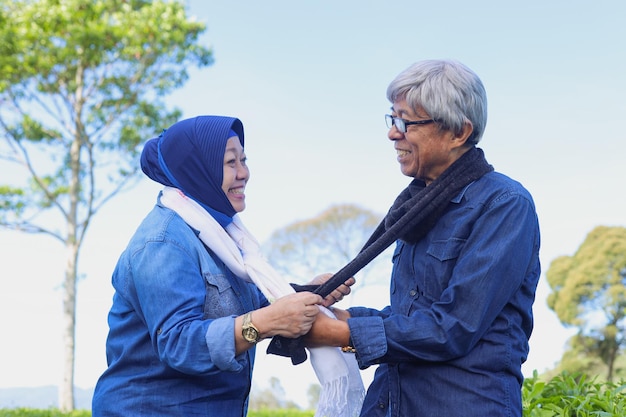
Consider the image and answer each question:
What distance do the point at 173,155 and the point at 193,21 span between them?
13769 mm

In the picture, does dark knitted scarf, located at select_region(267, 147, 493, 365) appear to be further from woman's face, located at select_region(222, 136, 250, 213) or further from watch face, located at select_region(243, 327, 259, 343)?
woman's face, located at select_region(222, 136, 250, 213)

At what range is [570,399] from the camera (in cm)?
406

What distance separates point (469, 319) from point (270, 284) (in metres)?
0.88

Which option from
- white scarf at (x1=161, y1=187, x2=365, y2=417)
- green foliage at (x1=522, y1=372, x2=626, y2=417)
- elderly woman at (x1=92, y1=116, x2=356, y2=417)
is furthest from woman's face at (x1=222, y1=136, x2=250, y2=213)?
green foliage at (x1=522, y1=372, x2=626, y2=417)

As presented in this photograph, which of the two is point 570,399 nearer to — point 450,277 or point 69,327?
point 450,277

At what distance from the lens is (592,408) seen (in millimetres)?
3875

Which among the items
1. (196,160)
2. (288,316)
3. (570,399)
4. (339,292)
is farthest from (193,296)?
(570,399)

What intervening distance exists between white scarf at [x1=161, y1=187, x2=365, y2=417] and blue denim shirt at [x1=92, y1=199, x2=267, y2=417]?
0.05 m

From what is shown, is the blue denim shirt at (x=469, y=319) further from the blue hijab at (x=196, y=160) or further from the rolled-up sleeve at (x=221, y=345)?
the blue hijab at (x=196, y=160)

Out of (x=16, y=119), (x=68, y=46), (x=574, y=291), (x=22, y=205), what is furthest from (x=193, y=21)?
(x=574, y=291)

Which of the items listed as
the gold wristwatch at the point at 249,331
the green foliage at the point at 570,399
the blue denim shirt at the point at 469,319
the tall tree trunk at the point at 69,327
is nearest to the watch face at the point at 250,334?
the gold wristwatch at the point at 249,331

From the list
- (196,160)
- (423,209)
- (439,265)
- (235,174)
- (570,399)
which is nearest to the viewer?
(439,265)

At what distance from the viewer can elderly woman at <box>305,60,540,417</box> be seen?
2.56 metres

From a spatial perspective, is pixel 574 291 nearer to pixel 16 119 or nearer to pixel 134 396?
pixel 16 119
